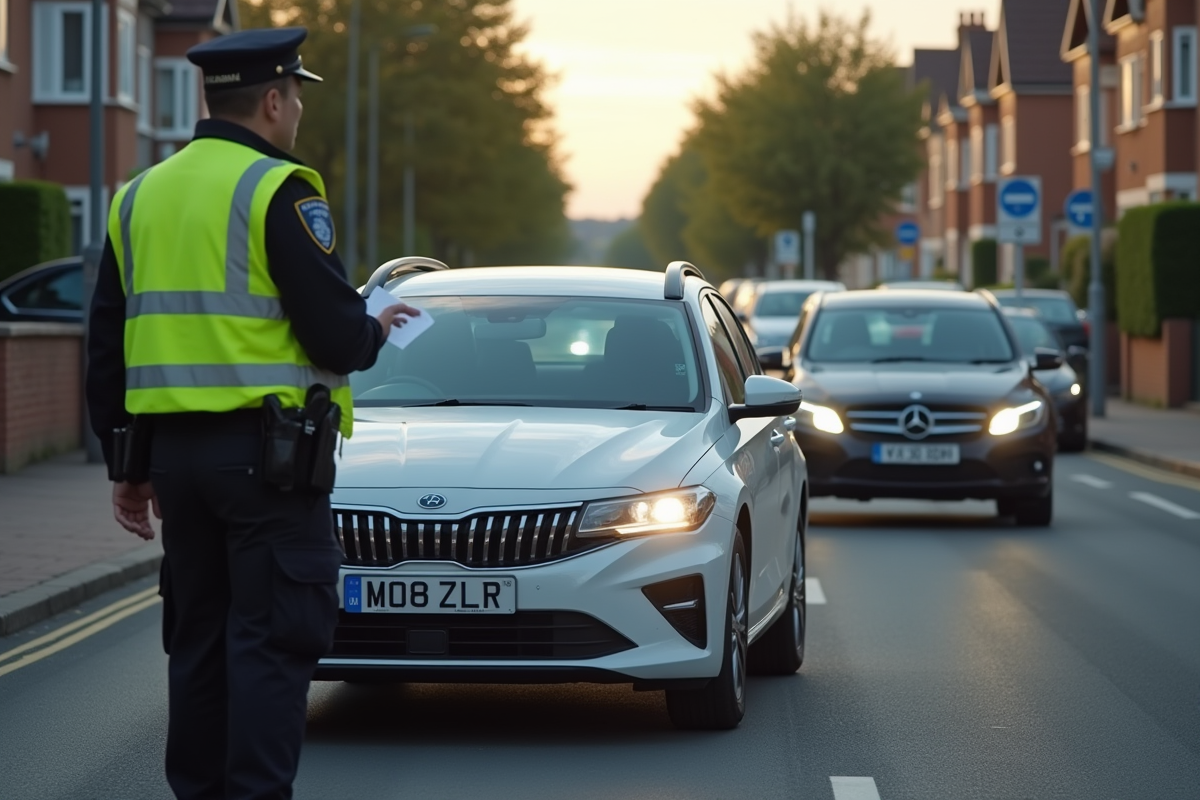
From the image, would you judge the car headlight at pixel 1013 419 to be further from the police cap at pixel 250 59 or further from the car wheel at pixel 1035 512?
the police cap at pixel 250 59

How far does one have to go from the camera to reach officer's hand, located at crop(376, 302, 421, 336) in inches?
206

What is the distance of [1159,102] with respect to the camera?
1689 inches

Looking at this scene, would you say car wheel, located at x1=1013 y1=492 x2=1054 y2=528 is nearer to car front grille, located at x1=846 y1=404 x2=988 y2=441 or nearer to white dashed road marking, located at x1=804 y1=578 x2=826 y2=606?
car front grille, located at x1=846 y1=404 x2=988 y2=441

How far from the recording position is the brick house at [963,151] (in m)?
75.2

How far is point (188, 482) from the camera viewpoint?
502 centimetres

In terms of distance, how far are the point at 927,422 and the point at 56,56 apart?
87.7 ft

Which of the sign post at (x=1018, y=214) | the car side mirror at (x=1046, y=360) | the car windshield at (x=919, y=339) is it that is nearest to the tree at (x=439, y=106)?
the sign post at (x=1018, y=214)

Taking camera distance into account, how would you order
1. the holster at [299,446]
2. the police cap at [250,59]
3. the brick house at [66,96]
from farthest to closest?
the brick house at [66,96] < the police cap at [250,59] < the holster at [299,446]

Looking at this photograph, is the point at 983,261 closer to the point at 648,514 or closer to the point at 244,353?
the point at 648,514

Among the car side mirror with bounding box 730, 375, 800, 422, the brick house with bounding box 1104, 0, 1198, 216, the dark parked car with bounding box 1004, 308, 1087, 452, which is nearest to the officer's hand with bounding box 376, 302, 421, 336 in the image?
the car side mirror with bounding box 730, 375, 800, 422

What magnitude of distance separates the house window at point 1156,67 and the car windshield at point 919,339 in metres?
28.0

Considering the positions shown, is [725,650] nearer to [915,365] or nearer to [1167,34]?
[915,365]

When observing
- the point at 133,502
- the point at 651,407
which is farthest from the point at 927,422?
the point at 133,502

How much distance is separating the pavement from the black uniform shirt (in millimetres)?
5361
